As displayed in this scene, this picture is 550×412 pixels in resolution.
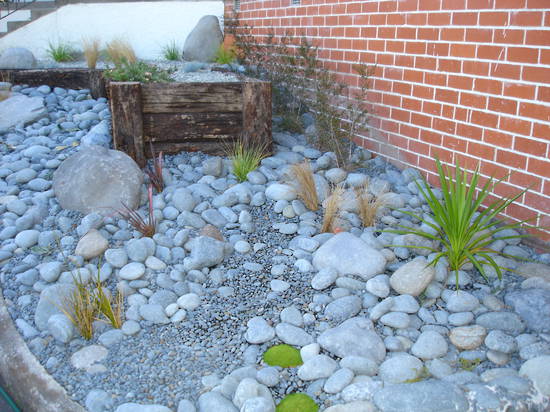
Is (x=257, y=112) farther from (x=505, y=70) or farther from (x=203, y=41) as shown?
(x=203, y=41)

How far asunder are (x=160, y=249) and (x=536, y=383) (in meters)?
2.07

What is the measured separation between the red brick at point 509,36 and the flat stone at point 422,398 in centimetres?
193

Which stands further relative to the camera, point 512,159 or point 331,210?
point 331,210

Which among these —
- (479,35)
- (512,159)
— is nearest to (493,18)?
(479,35)

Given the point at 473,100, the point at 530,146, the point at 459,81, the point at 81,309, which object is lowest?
the point at 81,309

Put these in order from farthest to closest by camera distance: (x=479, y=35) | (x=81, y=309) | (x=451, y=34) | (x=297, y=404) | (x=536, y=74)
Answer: (x=451, y=34), (x=479, y=35), (x=536, y=74), (x=81, y=309), (x=297, y=404)

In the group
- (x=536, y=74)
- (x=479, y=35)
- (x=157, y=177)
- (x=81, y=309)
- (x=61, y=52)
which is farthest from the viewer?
(x=61, y=52)

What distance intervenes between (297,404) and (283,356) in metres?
0.30

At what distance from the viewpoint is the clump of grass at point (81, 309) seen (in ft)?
9.07

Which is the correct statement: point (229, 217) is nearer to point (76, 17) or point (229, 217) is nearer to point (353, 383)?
point (353, 383)

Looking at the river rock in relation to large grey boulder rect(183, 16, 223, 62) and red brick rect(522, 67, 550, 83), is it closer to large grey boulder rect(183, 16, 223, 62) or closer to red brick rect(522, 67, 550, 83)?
red brick rect(522, 67, 550, 83)

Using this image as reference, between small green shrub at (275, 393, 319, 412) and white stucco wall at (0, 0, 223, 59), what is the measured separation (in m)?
6.31

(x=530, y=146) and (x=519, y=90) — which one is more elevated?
(x=519, y=90)

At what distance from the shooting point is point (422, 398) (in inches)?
84.2
